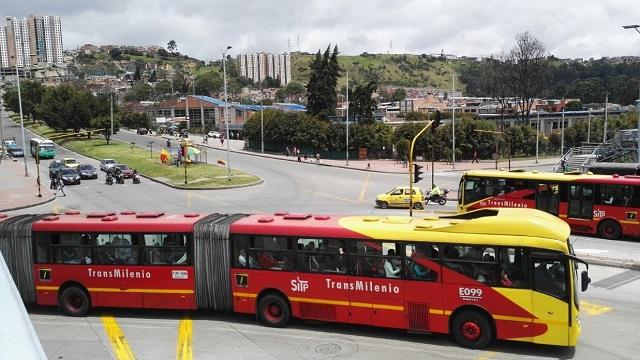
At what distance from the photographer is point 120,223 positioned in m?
15.2

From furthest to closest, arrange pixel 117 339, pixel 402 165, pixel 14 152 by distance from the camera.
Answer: pixel 14 152 → pixel 402 165 → pixel 117 339

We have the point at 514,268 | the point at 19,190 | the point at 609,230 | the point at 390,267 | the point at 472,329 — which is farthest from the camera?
the point at 19,190

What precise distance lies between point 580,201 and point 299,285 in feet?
57.1

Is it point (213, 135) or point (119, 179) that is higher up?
point (213, 135)

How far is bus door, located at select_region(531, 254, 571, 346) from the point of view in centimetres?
1216

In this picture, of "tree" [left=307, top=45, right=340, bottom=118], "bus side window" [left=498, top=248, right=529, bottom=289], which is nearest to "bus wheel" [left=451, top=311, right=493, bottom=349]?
"bus side window" [left=498, top=248, right=529, bottom=289]

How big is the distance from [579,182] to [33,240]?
73.4ft

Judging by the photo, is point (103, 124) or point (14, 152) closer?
point (14, 152)

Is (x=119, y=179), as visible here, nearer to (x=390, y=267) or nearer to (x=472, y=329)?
(x=390, y=267)

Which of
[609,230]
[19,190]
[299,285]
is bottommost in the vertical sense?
[19,190]

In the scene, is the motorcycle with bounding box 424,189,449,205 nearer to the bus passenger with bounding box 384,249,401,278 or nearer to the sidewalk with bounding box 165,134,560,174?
the sidewalk with bounding box 165,134,560,174

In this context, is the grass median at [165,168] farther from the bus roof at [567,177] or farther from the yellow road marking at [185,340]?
the yellow road marking at [185,340]

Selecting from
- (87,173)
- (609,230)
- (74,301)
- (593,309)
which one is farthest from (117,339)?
(87,173)

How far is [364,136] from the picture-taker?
73.3m
